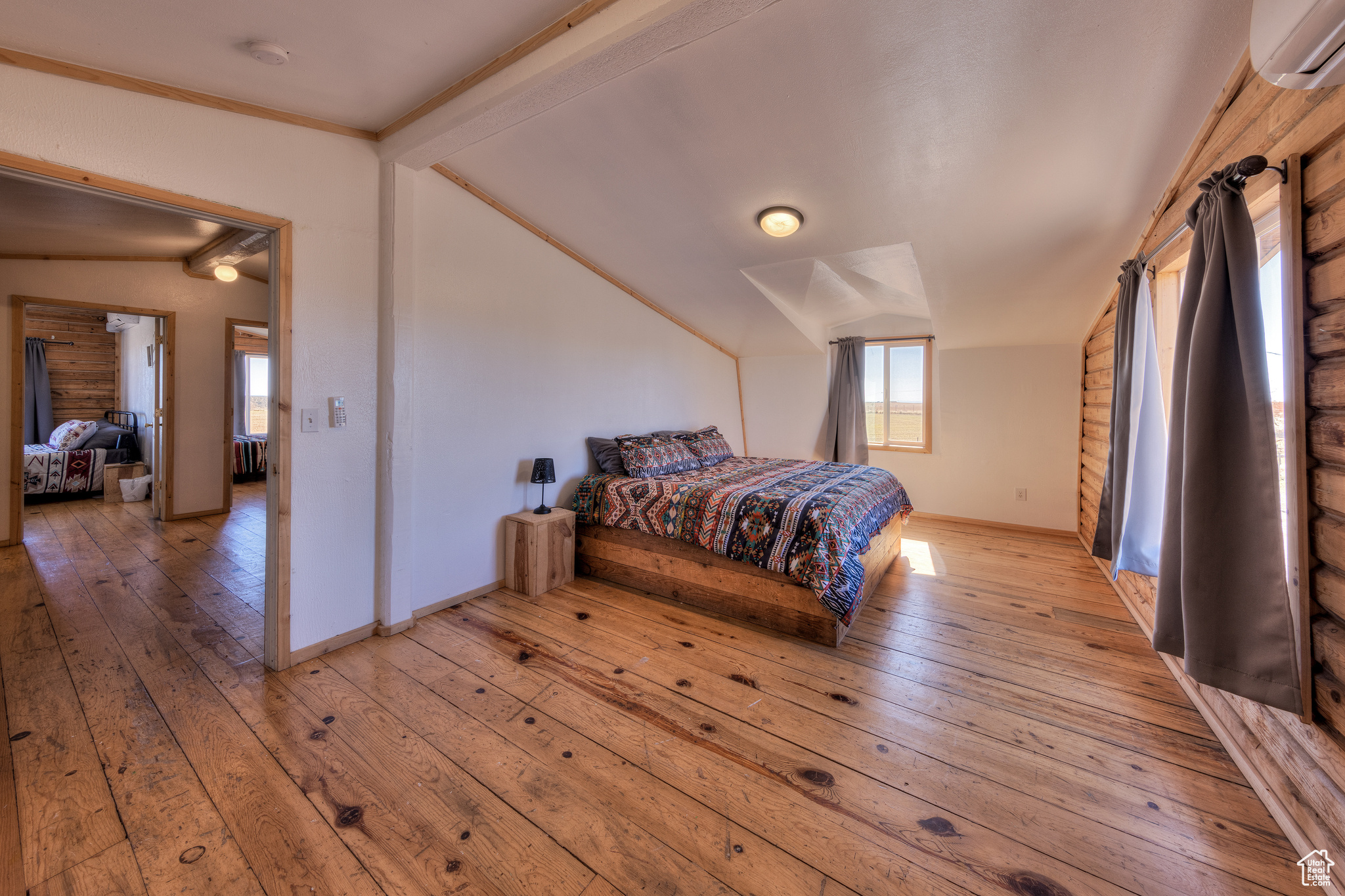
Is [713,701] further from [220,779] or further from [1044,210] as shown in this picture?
[1044,210]

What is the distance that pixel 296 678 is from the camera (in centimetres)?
211

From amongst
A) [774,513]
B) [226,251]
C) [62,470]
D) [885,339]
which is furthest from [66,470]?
[885,339]

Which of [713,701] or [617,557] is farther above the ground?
[617,557]

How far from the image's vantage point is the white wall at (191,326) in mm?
4094

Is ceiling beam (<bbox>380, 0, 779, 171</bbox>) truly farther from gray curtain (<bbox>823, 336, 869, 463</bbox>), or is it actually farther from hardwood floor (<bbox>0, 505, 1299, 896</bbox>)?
gray curtain (<bbox>823, 336, 869, 463</bbox>)

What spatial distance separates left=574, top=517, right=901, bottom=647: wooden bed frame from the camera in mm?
2508

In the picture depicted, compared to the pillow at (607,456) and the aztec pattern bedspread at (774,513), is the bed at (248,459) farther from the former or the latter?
the aztec pattern bedspread at (774,513)

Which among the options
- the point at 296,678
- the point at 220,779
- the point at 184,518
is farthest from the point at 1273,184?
the point at 184,518

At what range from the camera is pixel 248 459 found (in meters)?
6.53

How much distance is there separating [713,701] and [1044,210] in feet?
9.71

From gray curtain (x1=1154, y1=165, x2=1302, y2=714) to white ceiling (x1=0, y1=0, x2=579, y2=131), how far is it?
87.6 inches

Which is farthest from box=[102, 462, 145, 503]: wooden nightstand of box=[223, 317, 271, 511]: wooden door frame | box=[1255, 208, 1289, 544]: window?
box=[1255, 208, 1289, 544]: window

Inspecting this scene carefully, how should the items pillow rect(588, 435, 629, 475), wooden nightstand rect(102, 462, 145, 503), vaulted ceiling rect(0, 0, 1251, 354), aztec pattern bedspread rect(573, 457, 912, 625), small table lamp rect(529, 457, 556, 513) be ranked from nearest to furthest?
1. vaulted ceiling rect(0, 0, 1251, 354)
2. aztec pattern bedspread rect(573, 457, 912, 625)
3. small table lamp rect(529, 457, 556, 513)
4. pillow rect(588, 435, 629, 475)
5. wooden nightstand rect(102, 462, 145, 503)

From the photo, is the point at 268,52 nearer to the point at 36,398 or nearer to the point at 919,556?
the point at 919,556
